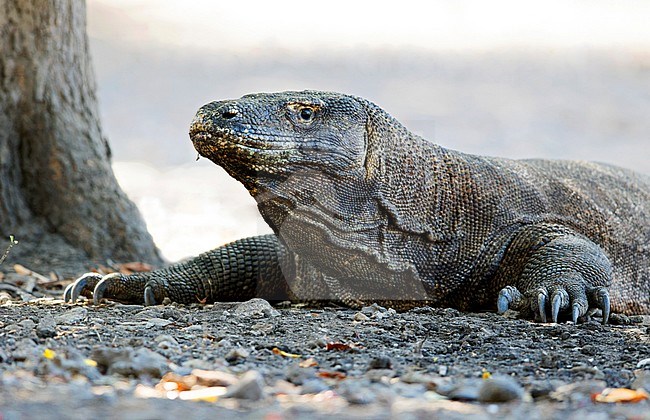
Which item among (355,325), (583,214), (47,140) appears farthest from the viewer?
(47,140)

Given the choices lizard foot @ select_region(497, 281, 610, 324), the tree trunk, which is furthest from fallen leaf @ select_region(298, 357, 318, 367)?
the tree trunk

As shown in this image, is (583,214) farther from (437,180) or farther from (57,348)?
(57,348)

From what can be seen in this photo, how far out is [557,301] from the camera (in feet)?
15.9

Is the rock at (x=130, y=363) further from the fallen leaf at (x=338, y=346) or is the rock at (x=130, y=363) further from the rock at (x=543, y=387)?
the rock at (x=543, y=387)

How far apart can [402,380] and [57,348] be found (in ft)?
4.48

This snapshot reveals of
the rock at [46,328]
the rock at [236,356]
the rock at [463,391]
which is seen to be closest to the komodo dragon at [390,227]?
the rock at [46,328]

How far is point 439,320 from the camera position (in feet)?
15.9

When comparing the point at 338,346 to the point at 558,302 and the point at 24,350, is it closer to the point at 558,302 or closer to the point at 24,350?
the point at 24,350

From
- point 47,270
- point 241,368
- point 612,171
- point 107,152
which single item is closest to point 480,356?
point 241,368

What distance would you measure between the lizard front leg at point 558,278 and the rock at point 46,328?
2.38 meters

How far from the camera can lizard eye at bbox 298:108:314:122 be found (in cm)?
504

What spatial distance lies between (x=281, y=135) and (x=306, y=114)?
0.23 m

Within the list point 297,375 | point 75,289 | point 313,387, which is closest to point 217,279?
point 75,289

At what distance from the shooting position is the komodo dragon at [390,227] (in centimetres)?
493
